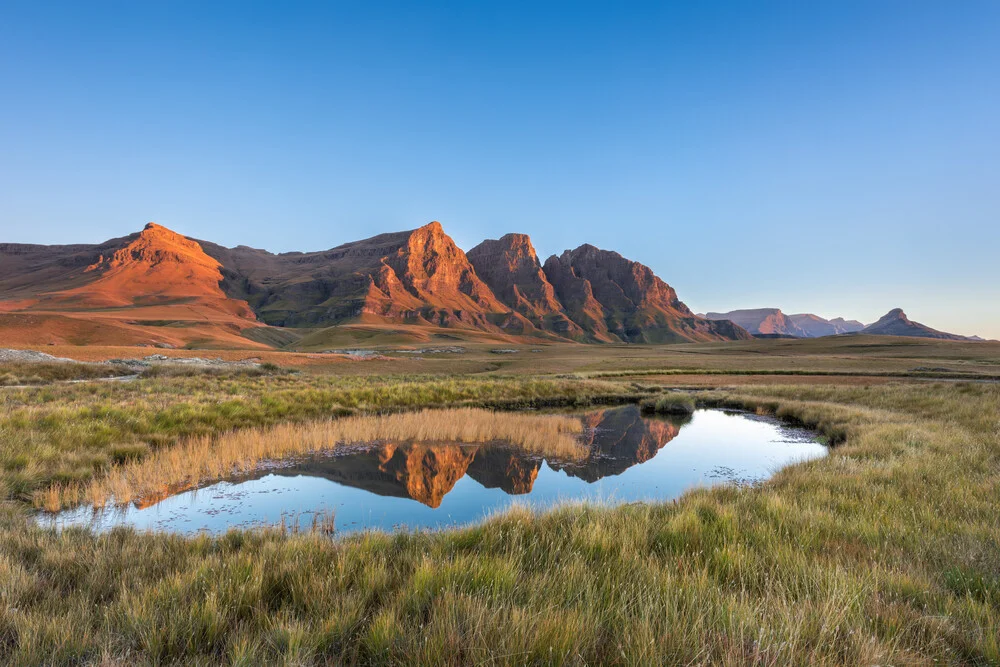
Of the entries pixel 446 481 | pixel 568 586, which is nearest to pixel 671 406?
pixel 446 481

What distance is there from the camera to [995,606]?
150 inches

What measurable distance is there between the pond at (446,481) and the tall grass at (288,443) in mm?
543

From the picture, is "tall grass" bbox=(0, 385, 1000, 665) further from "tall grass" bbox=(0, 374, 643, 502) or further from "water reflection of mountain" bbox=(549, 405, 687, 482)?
"water reflection of mountain" bbox=(549, 405, 687, 482)

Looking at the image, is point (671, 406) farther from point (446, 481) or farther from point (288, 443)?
point (288, 443)

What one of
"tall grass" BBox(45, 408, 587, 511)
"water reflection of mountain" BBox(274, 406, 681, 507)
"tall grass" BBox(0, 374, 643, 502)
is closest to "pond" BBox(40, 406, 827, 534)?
"water reflection of mountain" BBox(274, 406, 681, 507)

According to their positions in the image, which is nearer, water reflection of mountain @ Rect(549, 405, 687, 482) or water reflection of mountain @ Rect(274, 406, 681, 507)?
water reflection of mountain @ Rect(274, 406, 681, 507)

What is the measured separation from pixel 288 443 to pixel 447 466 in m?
5.35

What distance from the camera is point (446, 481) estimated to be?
1184 centimetres

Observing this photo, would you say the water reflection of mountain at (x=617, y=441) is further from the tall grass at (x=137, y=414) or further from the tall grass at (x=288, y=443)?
the tall grass at (x=137, y=414)

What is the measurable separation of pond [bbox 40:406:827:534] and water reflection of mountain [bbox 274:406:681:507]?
0.03 meters

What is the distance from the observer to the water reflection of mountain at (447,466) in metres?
11.3

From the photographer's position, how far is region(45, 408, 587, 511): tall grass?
9219 millimetres

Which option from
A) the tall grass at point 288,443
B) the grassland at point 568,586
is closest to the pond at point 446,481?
the tall grass at point 288,443

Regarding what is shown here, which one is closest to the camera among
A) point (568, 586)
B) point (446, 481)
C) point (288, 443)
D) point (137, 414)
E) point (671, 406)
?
point (568, 586)
